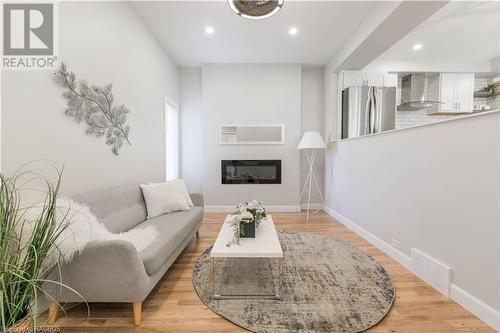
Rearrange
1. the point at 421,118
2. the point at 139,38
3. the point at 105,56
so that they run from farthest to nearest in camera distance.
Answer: the point at 421,118 → the point at 139,38 → the point at 105,56

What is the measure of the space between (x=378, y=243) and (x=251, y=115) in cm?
323

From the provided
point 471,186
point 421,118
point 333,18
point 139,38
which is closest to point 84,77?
point 139,38

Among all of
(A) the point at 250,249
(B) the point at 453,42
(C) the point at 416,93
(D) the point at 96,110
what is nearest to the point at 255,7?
(D) the point at 96,110

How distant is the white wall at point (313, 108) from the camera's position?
516 centimetres

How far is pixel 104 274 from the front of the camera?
1.55 metres

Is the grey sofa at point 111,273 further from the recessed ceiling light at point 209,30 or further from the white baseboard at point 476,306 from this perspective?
the recessed ceiling light at point 209,30

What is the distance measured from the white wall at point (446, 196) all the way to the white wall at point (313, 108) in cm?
195

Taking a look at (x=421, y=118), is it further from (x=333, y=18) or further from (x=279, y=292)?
(x=279, y=292)

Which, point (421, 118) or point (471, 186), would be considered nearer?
point (471, 186)

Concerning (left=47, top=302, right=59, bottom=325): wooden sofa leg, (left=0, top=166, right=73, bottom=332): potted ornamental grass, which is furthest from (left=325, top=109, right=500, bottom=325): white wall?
(left=47, top=302, right=59, bottom=325): wooden sofa leg

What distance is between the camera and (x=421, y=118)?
510 centimetres

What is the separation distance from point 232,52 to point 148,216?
324 cm

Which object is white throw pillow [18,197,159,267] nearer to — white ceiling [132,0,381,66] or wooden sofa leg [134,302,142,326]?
wooden sofa leg [134,302,142,326]

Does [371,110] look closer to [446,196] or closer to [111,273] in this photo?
[446,196]
